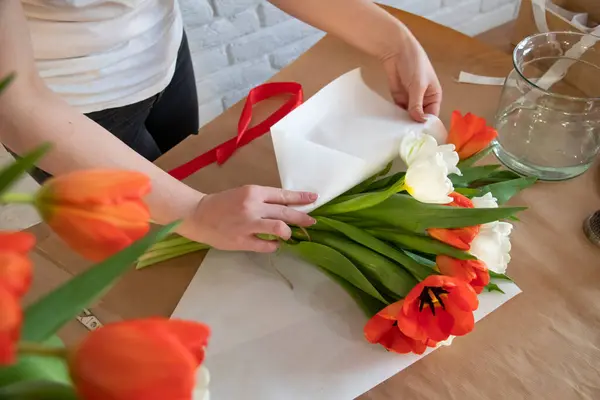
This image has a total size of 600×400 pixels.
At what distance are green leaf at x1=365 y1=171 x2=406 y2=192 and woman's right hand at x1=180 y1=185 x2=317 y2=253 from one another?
8 cm

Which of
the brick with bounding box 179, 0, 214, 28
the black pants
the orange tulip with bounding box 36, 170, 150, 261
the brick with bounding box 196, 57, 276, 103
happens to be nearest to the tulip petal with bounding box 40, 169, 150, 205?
the orange tulip with bounding box 36, 170, 150, 261

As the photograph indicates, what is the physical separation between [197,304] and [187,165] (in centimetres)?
21

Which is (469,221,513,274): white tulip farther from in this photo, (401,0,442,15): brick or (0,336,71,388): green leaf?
(401,0,442,15): brick

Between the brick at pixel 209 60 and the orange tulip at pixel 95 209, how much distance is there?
3.48ft

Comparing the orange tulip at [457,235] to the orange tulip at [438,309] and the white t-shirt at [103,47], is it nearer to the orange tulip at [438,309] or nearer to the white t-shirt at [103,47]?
the orange tulip at [438,309]

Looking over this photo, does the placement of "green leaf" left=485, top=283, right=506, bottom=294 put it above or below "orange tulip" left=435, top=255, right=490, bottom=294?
below

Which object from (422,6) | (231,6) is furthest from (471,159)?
(422,6)

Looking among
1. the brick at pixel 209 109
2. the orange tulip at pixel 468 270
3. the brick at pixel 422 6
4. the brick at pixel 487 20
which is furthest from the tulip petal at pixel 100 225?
the brick at pixel 487 20

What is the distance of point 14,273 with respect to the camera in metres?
0.16

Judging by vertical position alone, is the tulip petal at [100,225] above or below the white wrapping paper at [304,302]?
above

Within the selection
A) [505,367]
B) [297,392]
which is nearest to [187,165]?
[297,392]

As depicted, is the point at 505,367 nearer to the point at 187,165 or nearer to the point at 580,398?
the point at 580,398

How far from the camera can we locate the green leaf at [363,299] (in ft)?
1.96

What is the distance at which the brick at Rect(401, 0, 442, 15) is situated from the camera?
53.9 inches
